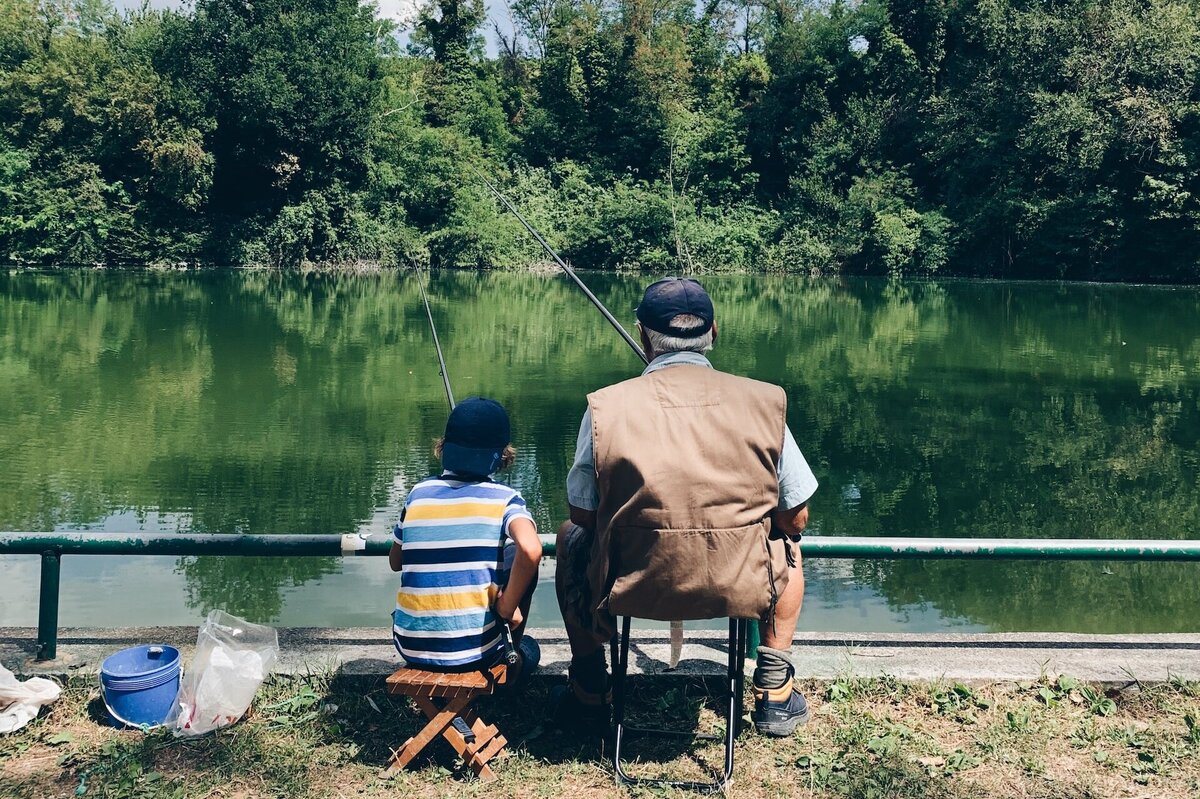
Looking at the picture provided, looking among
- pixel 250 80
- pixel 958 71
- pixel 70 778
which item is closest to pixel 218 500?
pixel 70 778

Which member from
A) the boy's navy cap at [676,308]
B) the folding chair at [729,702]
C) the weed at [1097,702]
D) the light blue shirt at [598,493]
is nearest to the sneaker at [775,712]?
the folding chair at [729,702]

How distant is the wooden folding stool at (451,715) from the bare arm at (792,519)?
82 centimetres

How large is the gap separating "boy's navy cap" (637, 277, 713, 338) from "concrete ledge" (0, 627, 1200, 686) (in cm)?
115

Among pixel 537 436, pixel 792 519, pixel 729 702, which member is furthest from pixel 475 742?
pixel 537 436

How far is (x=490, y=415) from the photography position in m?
2.72

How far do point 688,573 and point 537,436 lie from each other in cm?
739

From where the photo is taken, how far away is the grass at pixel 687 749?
103 inches

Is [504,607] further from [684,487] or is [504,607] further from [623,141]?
[623,141]

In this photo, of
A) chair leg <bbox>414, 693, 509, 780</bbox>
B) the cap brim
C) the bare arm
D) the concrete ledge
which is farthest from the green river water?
the bare arm

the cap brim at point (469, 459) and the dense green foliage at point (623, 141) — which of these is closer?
the cap brim at point (469, 459)

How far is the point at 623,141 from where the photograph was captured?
130 feet

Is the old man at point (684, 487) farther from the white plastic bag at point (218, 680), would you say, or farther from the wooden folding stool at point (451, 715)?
the white plastic bag at point (218, 680)

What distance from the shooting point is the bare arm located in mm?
2643

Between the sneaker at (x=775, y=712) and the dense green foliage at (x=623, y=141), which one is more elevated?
the dense green foliage at (x=623, y=141)
